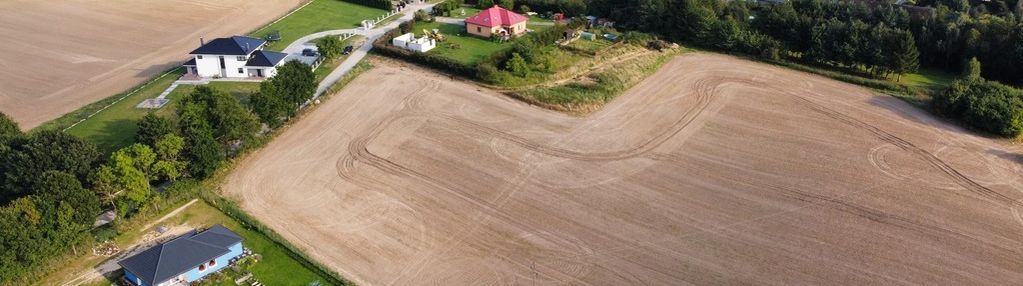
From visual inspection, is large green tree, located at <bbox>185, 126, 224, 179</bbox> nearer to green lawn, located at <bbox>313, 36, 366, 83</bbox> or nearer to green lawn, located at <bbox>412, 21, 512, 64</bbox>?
green lawn, located at <bbox>313, 36, 366, 83</bbox>

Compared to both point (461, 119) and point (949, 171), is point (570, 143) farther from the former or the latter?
point (949, 171)

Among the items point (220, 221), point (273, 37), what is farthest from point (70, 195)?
point (273, 37)

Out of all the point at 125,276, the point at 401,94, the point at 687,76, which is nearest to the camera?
the point at 125,276

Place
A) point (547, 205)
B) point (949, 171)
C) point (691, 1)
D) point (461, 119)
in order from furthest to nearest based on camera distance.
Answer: point (691, 1)
point (461, 119)
point (949, 171)
point (547, 205)

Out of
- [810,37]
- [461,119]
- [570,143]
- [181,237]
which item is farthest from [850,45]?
[181,237]

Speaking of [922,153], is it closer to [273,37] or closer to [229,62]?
[229,62]

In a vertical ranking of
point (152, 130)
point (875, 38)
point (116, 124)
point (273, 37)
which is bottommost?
point (116, 124)

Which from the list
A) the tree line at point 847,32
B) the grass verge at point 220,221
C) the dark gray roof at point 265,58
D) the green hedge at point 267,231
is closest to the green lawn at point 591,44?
the tree line at point 847,32
